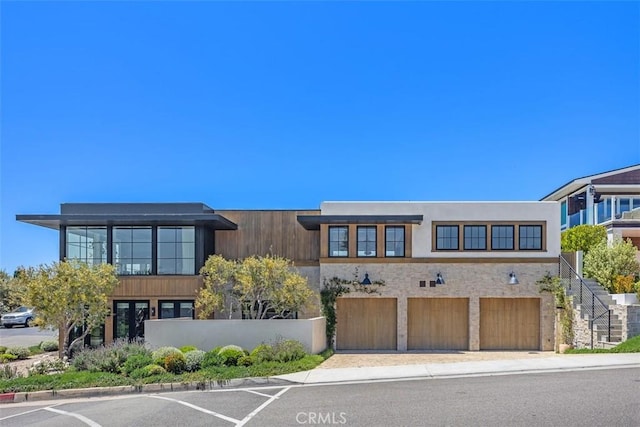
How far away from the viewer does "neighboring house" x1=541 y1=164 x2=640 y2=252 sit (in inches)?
1342

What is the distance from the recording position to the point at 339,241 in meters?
22.4

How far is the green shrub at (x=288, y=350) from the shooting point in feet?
55.0

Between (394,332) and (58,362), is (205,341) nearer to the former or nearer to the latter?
(58,362)

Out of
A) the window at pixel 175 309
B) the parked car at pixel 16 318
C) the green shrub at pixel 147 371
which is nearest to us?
the green shrub at pixel 147 371

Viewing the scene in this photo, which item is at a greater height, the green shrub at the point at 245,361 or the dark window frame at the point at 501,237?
the dark window frame at the point at 501,237

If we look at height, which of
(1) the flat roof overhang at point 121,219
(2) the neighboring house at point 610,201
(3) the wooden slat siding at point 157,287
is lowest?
(3) the wooden slat siding at point 157,287

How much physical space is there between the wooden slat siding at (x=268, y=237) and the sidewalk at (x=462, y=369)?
8.63 metres

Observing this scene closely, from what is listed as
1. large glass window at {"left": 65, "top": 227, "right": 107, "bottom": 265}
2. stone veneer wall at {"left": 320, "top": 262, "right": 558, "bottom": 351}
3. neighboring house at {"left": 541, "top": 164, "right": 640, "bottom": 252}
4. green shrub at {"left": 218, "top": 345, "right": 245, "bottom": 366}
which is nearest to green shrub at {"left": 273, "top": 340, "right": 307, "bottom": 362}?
green shrub at {"left": 218, "top": 345, "right": 245, "bottom": 366}

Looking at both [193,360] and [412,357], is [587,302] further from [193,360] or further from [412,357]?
[193,360]

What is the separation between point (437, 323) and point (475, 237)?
3.72 meters

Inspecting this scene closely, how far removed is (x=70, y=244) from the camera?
22109 millimetres

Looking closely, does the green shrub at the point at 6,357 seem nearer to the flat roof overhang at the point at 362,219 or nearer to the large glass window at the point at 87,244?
the large glass window at the point at 87,244

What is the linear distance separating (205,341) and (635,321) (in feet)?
47.3

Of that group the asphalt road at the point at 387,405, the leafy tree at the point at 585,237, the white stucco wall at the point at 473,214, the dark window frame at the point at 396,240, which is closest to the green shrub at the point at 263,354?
the asphalt road at the point at 387,405
